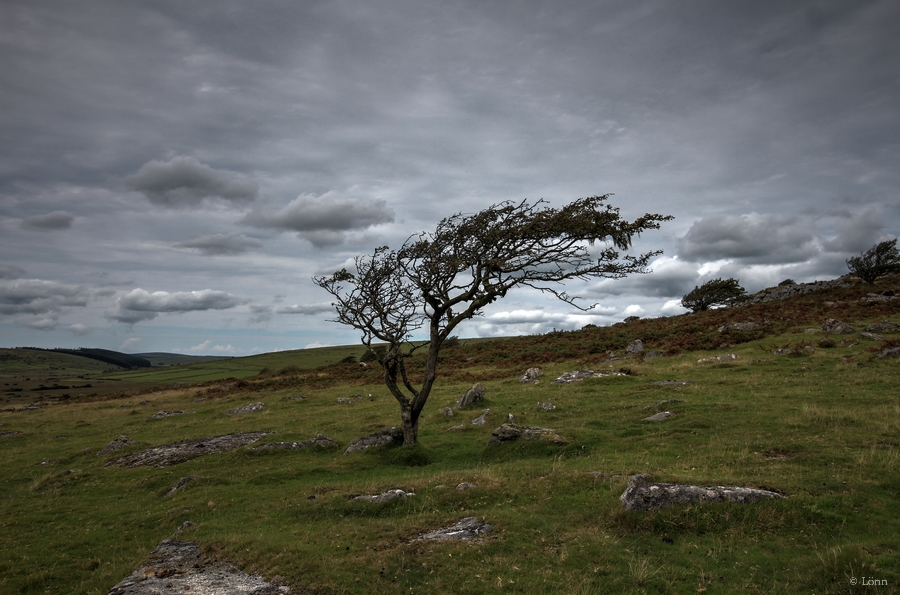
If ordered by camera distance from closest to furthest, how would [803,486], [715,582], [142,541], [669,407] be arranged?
[715,582]
[803,486]
[142,541]
[669,407]

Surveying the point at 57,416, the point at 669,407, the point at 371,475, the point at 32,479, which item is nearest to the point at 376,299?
the point at 371,475

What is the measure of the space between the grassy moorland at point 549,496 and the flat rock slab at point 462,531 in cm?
32

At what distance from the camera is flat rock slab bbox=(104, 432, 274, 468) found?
24.1m

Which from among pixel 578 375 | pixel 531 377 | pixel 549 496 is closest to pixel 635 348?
pixel 578 375

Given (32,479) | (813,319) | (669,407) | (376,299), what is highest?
(376,299)

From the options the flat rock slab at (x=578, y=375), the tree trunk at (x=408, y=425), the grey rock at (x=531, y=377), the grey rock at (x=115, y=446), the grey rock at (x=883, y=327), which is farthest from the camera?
the grey rock at (x=531, y=377)

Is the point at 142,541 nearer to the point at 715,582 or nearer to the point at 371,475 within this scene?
the point at 371,475

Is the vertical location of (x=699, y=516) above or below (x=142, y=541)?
above

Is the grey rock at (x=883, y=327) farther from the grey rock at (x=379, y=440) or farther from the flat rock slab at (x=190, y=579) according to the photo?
the flat rock slab at (x=190, y=579)

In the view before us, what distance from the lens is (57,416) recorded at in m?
49.0

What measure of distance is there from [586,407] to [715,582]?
18.1m

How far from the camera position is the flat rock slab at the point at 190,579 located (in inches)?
356

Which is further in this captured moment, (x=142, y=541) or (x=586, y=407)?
(x=586, y=407)

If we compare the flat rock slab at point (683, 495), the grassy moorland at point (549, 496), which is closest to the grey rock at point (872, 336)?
the grassy moorland at point (549, 496)
